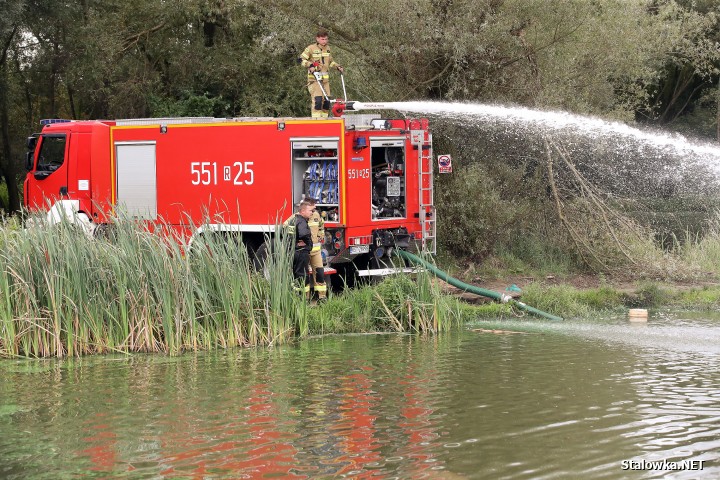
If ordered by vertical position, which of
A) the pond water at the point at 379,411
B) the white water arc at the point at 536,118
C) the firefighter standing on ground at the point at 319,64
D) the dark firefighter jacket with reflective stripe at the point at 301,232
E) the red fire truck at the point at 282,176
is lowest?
the pond water at the point at 379,411

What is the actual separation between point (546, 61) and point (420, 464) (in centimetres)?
1204

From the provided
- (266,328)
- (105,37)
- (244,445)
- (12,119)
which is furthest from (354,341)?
(12,119)

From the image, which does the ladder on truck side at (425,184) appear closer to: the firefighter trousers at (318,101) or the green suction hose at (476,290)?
the green suction hose at (476,290)

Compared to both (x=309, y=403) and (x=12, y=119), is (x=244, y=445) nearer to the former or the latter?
(x=309, y=403)

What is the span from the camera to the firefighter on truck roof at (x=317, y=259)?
41.6ft

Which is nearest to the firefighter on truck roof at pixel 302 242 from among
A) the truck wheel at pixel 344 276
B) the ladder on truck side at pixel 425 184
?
the truck wheel at pixel 344 276

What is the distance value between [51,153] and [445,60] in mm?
7111

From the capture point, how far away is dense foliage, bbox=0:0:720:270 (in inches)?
649

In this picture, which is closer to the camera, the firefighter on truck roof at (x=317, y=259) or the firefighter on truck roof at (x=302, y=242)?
the firefighter on truck roof at (x=302, y=242)

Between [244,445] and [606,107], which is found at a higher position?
[606,107]

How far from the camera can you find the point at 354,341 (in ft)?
38.2

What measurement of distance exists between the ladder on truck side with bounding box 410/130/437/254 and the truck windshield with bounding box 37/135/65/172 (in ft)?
21.2

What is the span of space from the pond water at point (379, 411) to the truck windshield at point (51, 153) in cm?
703

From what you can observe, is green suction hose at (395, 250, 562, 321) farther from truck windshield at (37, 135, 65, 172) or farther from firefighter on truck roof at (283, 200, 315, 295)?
truck windshield at (37, 135, 65, 172)
